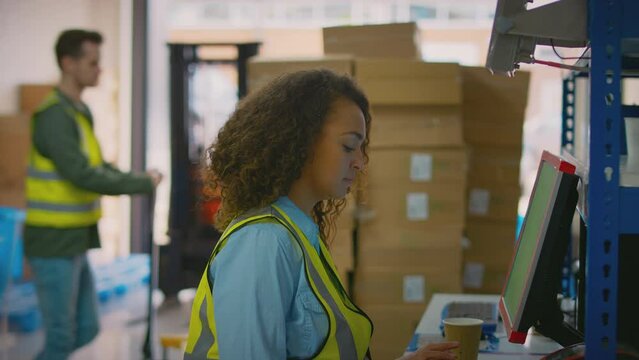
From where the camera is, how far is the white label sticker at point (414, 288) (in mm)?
3494

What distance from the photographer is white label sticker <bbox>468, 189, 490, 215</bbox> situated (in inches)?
147

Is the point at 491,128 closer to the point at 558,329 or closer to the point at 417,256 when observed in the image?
the point at 417,256

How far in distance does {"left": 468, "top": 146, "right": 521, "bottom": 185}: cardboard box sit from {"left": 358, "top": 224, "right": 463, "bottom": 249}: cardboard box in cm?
37

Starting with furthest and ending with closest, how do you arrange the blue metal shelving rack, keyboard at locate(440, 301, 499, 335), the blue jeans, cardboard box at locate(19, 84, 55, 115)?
cardboard box at locate(19, 84, 55, 115) < the blue jeans < keyboard at locate(440, 301, 499, 335) < the blue metal shelving rack

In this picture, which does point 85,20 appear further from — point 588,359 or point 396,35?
point 588,359

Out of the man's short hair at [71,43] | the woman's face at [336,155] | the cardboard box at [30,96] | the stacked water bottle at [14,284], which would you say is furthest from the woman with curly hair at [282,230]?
the cardboard box at [30,96]

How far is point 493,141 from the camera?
3.71 m

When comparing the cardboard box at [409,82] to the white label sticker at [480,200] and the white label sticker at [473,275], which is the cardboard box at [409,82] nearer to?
the white label sticker at [480,200]

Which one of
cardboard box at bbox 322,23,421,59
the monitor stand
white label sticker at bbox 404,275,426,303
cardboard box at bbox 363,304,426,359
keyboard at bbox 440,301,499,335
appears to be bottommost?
cardboard box at bbox 363,304,426,359

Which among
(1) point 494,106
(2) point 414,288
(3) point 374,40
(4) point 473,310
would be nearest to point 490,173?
(1) point 494,106

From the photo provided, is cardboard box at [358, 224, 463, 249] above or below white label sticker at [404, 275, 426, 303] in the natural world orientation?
above

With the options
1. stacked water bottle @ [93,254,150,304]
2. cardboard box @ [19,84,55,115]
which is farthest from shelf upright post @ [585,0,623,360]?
stacked water bottle @ [93,254,150,304]

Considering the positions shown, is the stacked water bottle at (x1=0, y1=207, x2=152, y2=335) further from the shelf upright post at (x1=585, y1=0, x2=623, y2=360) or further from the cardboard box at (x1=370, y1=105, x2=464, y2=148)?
the shelf upright post at (x1=585, y1=0, x2=623, y2=360)

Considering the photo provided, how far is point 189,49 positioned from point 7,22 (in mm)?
1308
